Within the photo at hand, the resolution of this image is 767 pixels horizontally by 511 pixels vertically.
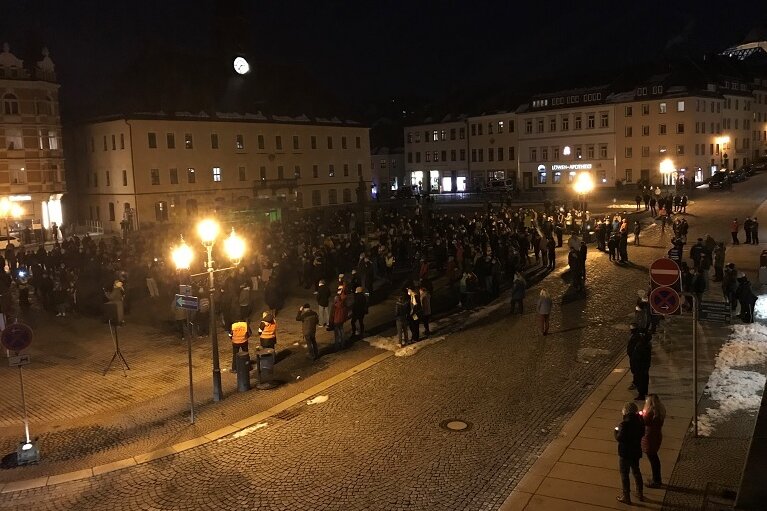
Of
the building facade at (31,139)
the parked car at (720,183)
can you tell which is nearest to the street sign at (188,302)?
the building facade at (31,139)

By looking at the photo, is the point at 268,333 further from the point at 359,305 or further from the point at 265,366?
the point at 359,305

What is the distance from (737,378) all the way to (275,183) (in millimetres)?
49416

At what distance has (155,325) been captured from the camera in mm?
21781

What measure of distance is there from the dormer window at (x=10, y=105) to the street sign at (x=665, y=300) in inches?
1873

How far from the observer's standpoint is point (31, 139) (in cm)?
4772

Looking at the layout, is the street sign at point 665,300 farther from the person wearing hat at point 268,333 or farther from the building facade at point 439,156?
the building facade at point 439,156

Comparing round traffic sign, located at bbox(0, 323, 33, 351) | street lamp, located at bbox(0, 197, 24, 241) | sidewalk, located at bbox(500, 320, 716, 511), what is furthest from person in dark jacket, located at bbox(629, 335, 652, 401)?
street lamp, located at bbox(0, 197, 24, 241)

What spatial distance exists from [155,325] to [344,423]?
11.2m

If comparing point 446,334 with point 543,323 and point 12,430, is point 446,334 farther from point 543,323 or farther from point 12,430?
point 12,430

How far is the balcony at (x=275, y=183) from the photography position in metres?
58.8

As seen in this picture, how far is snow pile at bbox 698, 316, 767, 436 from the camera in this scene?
11953 millimetres

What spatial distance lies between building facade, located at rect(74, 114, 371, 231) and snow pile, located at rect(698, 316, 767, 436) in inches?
1207

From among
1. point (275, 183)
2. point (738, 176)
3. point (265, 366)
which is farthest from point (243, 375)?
point (738, 176)

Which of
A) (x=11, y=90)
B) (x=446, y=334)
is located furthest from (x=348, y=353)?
(x=11, y=90)
